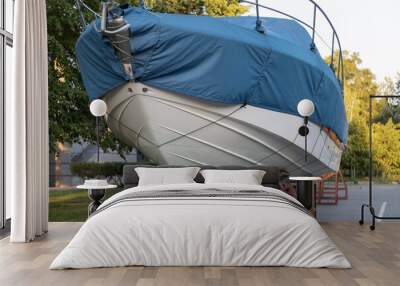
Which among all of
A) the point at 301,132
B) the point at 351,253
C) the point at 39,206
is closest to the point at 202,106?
the point at 301,132

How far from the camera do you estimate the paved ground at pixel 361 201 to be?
820 cm

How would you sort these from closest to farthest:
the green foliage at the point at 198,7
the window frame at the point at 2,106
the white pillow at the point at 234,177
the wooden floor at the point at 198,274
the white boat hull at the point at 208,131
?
the wooden floor at the point at 198,274
the white pillow at the point at 234,177
the window frame at the point at 2,106
the white boat hull at the point at 208,131
the green foliage at the point at 198,7

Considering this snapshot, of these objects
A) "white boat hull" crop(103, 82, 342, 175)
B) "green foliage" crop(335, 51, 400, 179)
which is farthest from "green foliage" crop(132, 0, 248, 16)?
"white boat hull" crop(103, 82, 342, 175)

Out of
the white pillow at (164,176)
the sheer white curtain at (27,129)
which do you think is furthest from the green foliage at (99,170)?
the sheer white curtain at (27,129)

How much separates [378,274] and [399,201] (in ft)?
19.7

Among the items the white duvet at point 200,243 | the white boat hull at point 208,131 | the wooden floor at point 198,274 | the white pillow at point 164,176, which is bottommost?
the wooden floor at point 198,274

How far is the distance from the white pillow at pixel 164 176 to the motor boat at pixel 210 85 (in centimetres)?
90

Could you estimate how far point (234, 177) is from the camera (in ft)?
17.3

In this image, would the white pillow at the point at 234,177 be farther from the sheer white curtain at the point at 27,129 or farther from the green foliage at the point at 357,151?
the green foliage at the point at 357,151

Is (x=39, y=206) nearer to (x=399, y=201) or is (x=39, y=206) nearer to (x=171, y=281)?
(x=171, y=281)

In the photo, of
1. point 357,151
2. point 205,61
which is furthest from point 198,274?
point 357,151

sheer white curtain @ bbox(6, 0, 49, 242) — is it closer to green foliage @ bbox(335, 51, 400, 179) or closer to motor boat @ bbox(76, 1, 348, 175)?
motor boat @ bbox(76, 1, 348, 175)

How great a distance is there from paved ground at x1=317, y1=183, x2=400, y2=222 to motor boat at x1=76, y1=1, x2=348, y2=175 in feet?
5.86

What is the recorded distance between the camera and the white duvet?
352 cm
